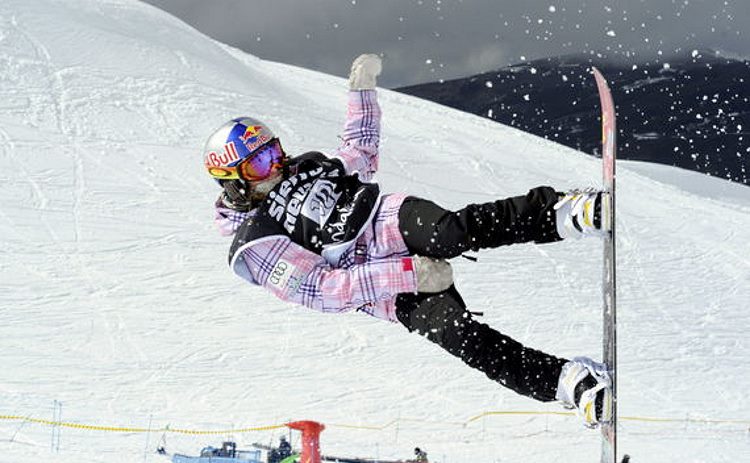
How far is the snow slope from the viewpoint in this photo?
10102 millimetres

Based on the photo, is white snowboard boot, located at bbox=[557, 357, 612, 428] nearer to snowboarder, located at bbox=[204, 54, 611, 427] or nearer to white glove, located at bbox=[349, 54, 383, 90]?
snowboarder, located at bbox=[204, 54, 611, 427]

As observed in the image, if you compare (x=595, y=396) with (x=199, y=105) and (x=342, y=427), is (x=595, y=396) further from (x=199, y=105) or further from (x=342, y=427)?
(x=199, y=105)

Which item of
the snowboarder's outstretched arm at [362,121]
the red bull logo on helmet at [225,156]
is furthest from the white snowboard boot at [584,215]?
the red bull logo on helmet at [225,156]

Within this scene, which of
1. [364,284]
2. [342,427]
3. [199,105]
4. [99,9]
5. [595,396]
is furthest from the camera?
[99,9]

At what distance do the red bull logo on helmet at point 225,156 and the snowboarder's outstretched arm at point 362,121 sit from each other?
22.6 inches

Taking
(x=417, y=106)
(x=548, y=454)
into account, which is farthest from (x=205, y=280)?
(x=417, y=106)

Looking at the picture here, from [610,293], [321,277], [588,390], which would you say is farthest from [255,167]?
[588,390]

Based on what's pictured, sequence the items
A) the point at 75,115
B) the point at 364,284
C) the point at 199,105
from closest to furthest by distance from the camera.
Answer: the point at 364,284
the point at 75,115
the point at 199,105

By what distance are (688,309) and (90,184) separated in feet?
34.1

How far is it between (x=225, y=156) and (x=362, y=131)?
84 centimetres

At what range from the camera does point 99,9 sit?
2870 centimetres

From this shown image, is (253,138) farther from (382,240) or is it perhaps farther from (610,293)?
(610,293)

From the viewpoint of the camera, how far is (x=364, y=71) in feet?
16.5

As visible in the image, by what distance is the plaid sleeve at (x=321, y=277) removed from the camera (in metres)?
4.48
